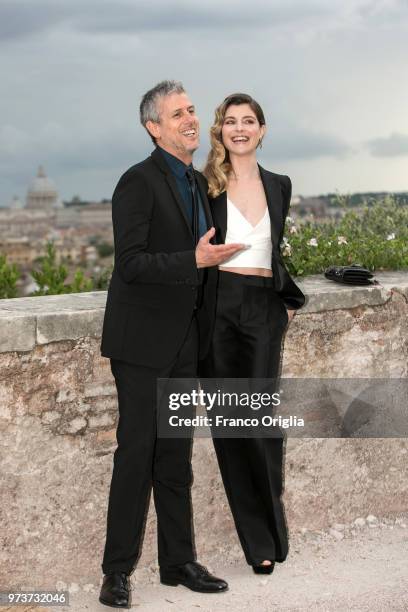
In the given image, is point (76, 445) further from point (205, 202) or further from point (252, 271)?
point (205, 202)

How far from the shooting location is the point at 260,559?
404 centimetres

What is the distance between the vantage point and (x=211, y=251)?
3281 mm

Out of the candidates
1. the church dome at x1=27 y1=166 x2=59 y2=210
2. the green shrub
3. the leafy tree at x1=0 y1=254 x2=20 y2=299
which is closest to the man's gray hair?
the green shrub

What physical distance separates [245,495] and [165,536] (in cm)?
43

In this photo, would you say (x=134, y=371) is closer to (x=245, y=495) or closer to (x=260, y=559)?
(x=245, y=495)

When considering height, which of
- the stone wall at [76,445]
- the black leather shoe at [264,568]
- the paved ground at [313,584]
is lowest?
the paved ground at [313,584]

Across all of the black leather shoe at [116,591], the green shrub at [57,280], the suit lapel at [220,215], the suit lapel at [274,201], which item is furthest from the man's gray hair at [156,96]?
the green shrub at [57,280]

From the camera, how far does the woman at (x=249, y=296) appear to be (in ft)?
12.2

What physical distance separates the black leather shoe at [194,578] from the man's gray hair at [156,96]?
6.09ft

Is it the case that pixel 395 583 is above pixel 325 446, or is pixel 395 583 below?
below

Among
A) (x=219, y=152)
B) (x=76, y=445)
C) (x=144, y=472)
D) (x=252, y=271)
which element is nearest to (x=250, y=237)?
(x=252, y=271)

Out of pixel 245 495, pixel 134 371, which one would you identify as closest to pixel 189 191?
pixel 134 371

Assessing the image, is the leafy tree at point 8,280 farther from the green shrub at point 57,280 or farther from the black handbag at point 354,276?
the black handbag at point 354,276

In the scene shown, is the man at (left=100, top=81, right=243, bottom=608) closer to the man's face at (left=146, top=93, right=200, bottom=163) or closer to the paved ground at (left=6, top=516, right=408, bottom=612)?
the man's face at (left=146, top=93, right=200, bottom=163)
